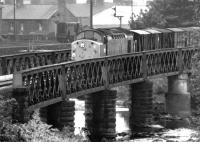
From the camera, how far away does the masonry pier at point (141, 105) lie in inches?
2174

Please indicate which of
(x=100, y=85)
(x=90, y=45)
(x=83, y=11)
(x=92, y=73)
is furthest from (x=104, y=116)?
(x=83, y=11)

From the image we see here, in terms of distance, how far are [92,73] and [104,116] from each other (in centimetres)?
371

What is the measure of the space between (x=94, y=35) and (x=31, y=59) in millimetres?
6243

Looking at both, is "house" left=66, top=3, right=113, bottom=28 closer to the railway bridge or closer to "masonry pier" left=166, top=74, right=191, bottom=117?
"masonry pier" left=166, top=74, right=191, bottom=117

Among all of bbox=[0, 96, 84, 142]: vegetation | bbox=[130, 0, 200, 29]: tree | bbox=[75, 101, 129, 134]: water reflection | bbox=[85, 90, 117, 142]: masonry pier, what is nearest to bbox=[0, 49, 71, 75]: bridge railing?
bbox=[75, 101, 129, 134]: water reflection

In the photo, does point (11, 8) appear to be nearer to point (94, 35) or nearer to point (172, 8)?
point (172, 8)

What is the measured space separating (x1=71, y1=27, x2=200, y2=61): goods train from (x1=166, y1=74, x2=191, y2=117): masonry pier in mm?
3876

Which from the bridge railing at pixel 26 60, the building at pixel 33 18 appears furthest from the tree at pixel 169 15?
the building at pixel 33 18

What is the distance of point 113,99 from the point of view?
159 feet

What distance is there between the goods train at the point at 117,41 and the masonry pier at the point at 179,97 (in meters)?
3.88

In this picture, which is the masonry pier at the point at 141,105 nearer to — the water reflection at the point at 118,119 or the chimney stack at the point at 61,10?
the water reflection at the point at 118,119

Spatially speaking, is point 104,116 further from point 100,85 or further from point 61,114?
point 61,114

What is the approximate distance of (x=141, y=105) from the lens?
55.9 meters

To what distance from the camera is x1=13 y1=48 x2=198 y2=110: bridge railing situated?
3872cm
